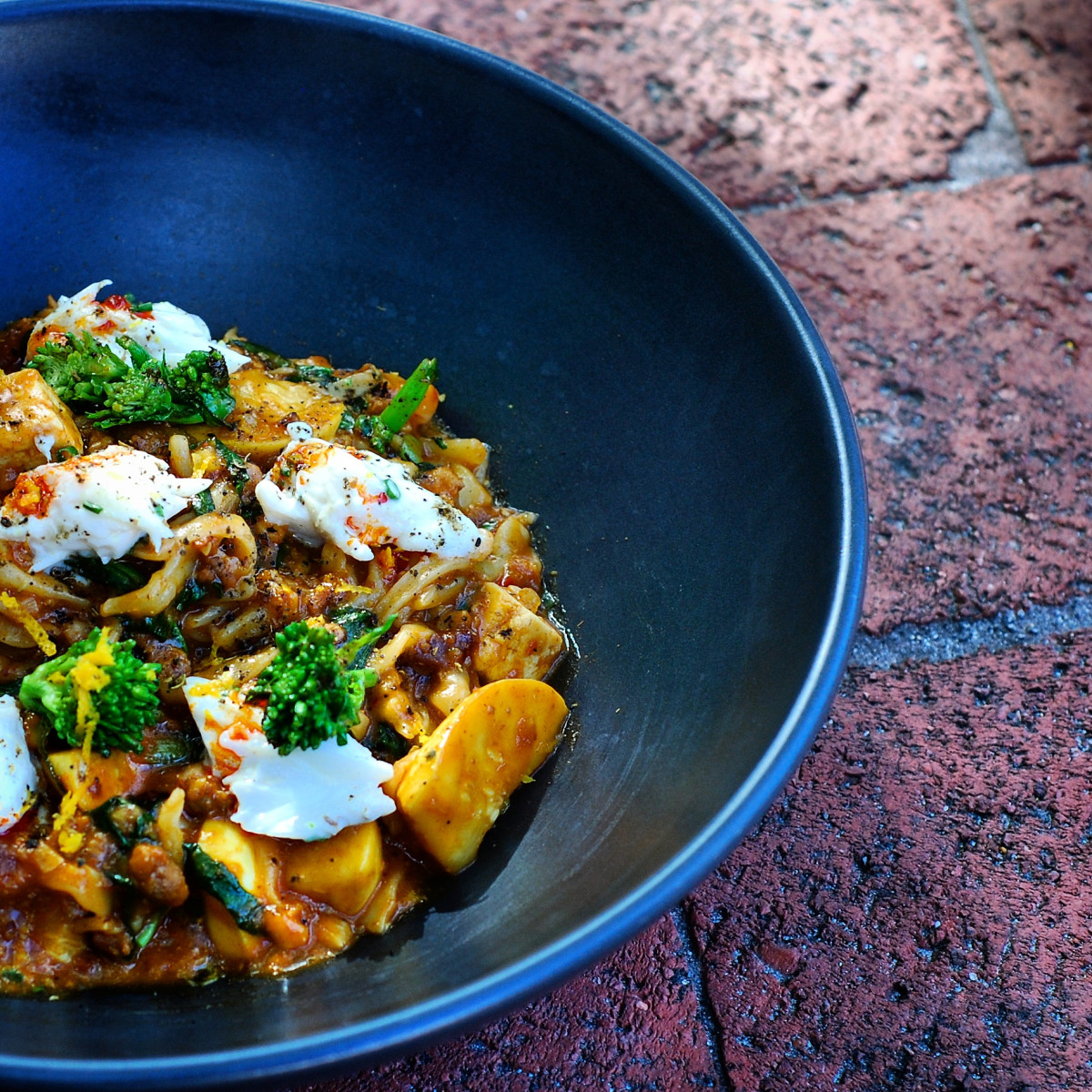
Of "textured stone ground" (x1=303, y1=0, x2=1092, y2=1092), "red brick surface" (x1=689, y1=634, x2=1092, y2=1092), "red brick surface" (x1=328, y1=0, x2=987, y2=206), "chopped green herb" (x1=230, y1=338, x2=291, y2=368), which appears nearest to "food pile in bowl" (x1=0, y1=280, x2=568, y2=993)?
"chopped green herb" (x1=230, y1=338, x2=291, y2=368)

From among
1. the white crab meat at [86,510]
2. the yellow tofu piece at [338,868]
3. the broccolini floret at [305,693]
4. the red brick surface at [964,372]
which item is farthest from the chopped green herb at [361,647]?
the red brick surface at [964,372]

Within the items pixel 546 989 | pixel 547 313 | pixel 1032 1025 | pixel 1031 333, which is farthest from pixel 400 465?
pixel 1031 333

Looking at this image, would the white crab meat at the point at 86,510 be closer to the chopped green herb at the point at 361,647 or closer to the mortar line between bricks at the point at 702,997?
the chopped green herb at the point at 361,647

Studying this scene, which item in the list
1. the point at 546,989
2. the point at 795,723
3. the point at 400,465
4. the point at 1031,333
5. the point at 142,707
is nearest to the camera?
the point at 546,989

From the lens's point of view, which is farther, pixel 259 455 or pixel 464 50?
pixel 464 50

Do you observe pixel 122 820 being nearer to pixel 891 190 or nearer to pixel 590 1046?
pixel 590 1046

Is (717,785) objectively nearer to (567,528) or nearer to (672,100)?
(567,528)

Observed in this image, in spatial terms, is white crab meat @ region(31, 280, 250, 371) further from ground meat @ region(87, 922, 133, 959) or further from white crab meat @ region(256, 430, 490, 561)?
ground meat @ region(87, 922, 133, 959)
